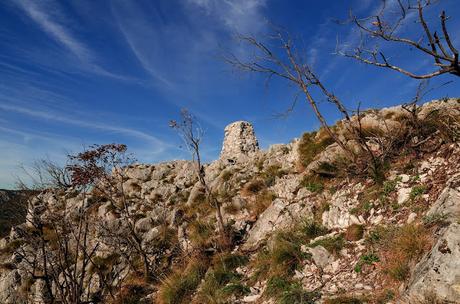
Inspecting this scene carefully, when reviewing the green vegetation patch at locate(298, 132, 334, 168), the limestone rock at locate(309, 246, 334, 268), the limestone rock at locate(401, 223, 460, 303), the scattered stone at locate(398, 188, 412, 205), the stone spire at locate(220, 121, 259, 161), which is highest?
the stone spire at locate(220, 121, 259, 161)

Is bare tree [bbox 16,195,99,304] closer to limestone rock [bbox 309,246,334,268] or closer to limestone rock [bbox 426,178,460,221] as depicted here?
limestone rock [bbox 309,246,334,268]

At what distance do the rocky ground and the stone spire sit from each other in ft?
34.5

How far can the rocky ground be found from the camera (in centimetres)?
589

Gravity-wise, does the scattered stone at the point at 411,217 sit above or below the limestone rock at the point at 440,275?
above

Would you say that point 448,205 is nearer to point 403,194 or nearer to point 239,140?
point 403,194

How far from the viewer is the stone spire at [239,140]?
28.2 meters

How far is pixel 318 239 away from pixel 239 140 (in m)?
20.2

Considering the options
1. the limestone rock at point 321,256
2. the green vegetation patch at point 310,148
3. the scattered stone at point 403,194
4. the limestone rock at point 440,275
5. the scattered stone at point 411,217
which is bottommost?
the limestone rock at point 440,275

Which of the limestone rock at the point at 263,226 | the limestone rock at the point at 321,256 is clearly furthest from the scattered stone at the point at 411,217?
the limestone rock at the point at 263,226

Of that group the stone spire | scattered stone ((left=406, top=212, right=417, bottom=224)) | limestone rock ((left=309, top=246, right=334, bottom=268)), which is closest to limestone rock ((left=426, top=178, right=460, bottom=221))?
scattered stone ((left=406, top=212, right=417, bottom=224))

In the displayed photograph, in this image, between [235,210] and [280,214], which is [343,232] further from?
[235,210]

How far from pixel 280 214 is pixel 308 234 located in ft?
7.96

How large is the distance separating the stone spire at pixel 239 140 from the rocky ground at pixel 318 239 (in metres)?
10.5

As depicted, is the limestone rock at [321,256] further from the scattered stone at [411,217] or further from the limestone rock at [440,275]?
the limestone rock at [440,275]
